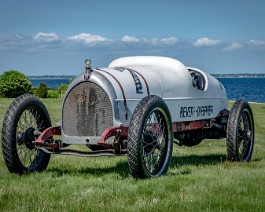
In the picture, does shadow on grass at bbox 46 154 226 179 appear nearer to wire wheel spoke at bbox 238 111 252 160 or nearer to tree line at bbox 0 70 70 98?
wire wheel spoke at bbox 238 111 252 160

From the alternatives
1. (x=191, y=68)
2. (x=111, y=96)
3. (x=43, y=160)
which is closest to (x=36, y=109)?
(x=43, y=160)

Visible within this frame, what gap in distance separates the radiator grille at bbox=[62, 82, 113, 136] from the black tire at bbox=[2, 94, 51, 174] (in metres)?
0.61

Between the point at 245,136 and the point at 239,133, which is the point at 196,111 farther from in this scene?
the point at 245,136

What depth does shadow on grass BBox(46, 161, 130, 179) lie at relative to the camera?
A: 8125 mm

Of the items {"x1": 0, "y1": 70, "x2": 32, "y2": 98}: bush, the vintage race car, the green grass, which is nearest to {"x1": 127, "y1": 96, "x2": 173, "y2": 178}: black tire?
the vintage race car

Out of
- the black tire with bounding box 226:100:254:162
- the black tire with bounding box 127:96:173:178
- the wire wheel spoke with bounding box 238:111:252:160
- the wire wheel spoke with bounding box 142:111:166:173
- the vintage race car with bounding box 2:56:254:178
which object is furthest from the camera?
the wire wheel spoke with bounding box 238:111:252:160

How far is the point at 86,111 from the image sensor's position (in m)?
7.90

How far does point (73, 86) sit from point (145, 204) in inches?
110

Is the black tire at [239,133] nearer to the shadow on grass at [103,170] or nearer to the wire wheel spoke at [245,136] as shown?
the wire wheel spoke at [245,136]

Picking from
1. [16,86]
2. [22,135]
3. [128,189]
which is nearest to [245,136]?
[128,189]

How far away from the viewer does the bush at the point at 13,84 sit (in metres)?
43.1

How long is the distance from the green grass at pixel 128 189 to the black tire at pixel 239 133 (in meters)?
0.36

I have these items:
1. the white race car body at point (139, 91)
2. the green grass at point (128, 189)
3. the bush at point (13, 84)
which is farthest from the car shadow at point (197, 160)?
the bush at point (13, 84)

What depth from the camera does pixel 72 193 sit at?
6.38 m
